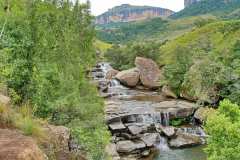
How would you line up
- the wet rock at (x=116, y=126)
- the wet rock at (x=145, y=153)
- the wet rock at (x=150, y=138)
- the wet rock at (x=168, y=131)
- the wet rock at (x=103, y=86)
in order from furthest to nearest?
1. the wet rock at (x=103, y=86)
2. the wet rock at (x=116, y=126)
3. the wet rock at (x=168, y=131)
4. the wet rock at (x=150, y=138)
5. the wet rock at (x=145, y=153)

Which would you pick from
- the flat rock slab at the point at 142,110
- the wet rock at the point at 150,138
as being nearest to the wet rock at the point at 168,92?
the flat rock slab at the point at 142,110

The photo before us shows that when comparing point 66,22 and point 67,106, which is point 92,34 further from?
point 67,106

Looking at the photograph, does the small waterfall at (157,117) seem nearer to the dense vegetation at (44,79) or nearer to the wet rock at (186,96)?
the wet rock at (186,96)

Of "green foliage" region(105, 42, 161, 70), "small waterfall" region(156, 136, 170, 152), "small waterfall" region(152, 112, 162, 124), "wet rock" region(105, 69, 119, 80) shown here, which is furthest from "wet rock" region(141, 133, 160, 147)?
"green foliage" region(105, 42, 161, 70)

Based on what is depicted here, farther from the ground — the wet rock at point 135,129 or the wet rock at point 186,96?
the wet rock at point 186,96

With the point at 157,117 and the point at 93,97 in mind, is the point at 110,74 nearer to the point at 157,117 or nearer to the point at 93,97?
the point at 157,117

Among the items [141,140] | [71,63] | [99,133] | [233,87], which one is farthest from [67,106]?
[233,87]

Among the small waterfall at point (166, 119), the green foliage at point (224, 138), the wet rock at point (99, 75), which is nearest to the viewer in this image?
the green foliage at point (224, 138)

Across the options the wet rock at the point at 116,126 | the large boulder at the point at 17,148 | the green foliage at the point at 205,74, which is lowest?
the wet rock at the point at 116,126

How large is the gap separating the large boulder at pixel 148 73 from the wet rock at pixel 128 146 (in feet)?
104

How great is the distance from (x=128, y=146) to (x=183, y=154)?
5.34 meters

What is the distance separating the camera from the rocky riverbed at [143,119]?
39438 millimetres

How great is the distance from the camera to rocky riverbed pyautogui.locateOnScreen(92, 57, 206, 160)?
39.4 metres

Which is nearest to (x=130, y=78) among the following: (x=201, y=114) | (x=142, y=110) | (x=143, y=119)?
(x=142, y=110)
